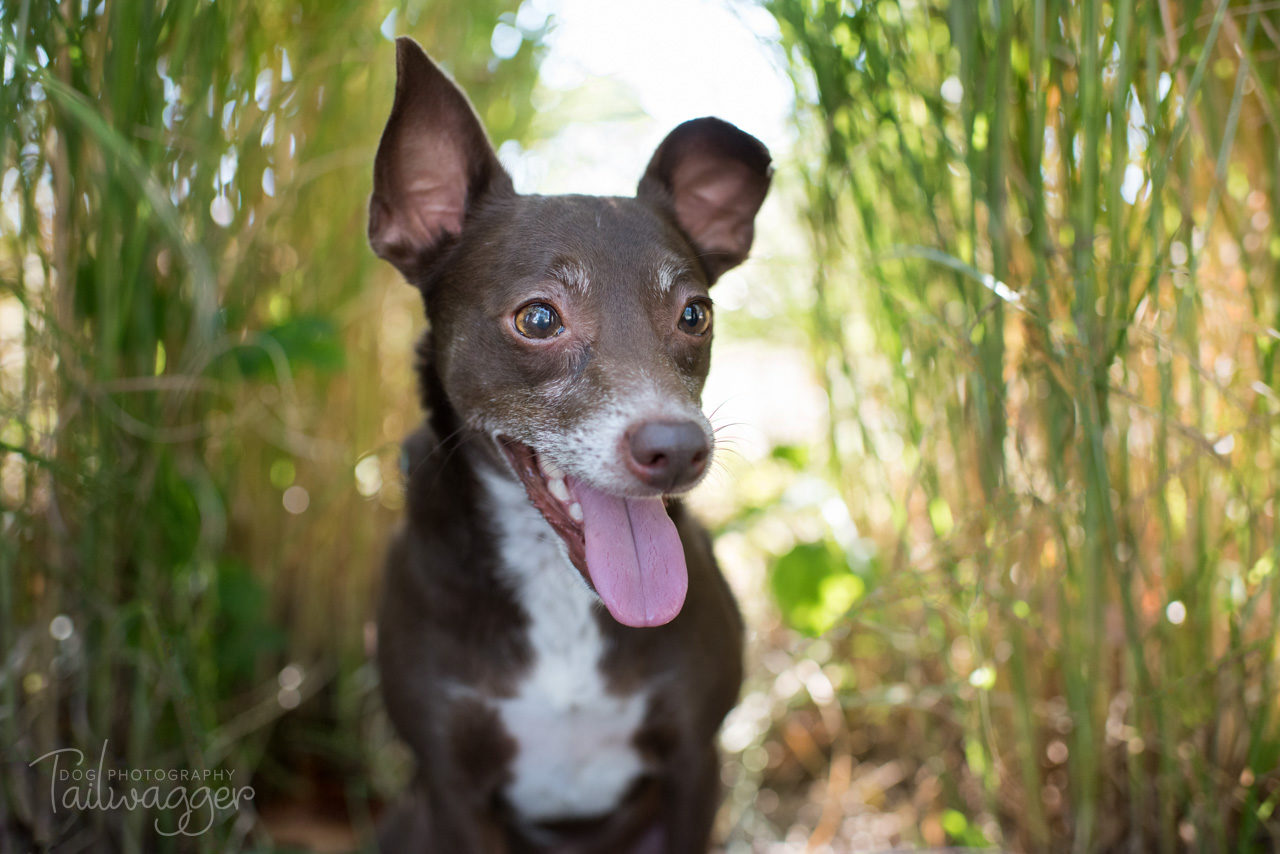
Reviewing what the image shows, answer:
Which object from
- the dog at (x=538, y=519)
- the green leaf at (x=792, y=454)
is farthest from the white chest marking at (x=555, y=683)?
the green leaf at (x=792, y=454)

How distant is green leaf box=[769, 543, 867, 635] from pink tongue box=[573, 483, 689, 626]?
41.1 inches

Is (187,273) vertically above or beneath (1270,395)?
above

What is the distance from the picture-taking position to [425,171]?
2.21m

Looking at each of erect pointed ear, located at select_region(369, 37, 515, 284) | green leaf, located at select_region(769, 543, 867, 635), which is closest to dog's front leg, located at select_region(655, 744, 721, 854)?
green leaf, located at select_region(769, 543, 867, 635)

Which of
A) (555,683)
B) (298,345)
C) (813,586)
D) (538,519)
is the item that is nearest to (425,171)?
(298,345)

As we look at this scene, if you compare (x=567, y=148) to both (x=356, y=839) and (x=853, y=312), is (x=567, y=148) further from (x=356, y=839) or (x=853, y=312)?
(x=356, y=839)

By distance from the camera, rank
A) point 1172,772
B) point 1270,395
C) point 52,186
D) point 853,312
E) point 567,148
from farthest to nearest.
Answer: point 567,148
point 853,312
point 52,186
point 1172,772
point 1270,395

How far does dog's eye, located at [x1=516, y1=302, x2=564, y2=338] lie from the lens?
6.53 ft

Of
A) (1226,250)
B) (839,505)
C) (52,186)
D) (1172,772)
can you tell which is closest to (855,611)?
(839,505)

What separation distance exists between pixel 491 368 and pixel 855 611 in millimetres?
1074

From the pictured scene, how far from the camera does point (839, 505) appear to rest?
2.88m

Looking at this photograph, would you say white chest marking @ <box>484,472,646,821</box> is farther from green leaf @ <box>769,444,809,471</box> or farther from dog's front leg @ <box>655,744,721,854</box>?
green leaf @ <box>769,444,809,471</box>

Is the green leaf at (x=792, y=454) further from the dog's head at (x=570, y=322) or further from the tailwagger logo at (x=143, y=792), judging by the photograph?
the tailwagger logo at (x=143, y=792)

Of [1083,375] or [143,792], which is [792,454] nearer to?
[1083,375]
